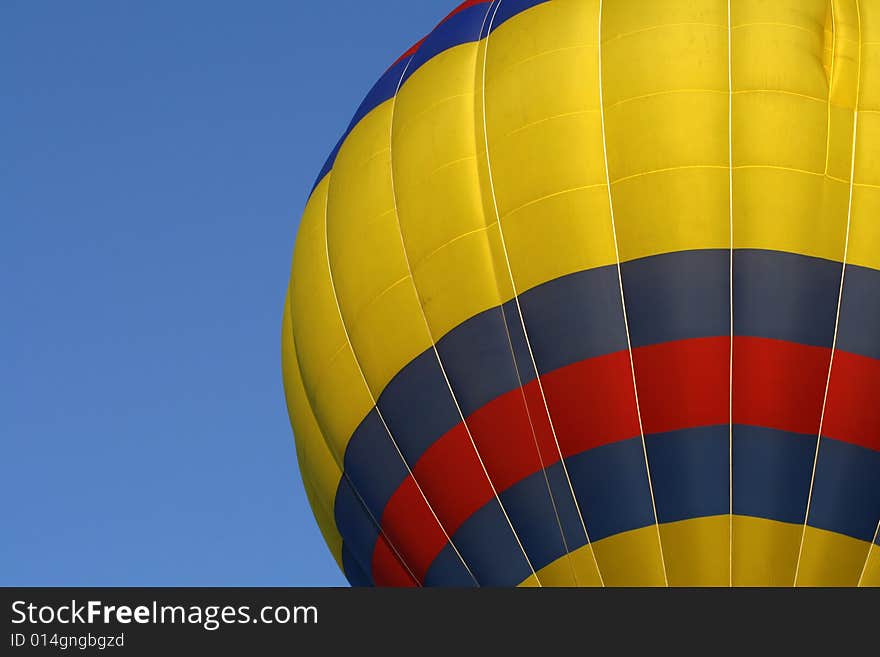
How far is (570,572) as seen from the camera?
7.30 metres

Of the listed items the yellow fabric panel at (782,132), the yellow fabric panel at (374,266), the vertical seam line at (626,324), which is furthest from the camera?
the yellow fabric panel at (374,266)

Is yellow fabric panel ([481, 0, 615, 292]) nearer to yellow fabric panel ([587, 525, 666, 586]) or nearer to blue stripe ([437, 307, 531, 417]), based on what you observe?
blue stripe ([437, 307, 531, 417])

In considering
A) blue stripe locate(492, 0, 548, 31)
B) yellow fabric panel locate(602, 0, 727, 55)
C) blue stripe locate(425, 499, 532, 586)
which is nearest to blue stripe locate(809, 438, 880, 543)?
blue stripe locate(425, 499, 532, 586)

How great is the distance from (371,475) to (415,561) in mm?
497

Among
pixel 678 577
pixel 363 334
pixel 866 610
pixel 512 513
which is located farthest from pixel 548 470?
pixel 866 610

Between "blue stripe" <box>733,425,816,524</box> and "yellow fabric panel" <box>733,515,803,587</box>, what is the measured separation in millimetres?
40

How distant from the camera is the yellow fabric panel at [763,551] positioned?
7.06m

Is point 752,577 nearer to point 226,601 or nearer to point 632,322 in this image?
point 632,322

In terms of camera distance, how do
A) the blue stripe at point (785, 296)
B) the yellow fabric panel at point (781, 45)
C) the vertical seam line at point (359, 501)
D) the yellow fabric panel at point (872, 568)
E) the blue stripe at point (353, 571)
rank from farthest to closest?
1. the blue stripe at point (353, 571)
2. the vertical seam line at point (359, 501)
3. the yellow fabric panel at point (781, 45)
4. the blue stripe at point (785, 296)
5. the yellow fabric panel at point (872, 568)

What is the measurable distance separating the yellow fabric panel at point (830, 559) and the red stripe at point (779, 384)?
1.57 feet

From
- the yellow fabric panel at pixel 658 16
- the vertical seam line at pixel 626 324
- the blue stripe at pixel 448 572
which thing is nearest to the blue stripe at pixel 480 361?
the vertical seam line at pixel 626 324

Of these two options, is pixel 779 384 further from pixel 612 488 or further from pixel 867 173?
pixel 867 173

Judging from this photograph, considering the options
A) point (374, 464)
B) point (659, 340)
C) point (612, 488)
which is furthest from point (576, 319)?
point (374, 464)

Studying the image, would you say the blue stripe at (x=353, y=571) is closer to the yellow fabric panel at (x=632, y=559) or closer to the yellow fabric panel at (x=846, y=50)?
the yellow fabric panel at (x=632, y=559)
